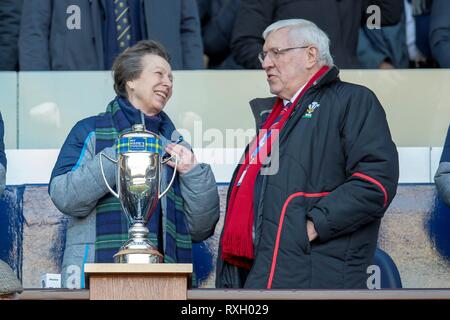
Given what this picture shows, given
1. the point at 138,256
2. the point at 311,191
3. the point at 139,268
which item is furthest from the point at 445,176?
the point at 139,268

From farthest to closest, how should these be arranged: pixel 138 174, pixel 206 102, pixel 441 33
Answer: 1. pixel 441 33
2. pixel 206 102
3. pixel 138 174

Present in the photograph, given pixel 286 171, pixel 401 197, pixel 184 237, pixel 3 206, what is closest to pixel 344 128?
pixel 286 171

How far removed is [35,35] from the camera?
7336mm

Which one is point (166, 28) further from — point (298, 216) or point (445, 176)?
A: point (298, 216)

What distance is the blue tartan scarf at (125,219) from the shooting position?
5.85 m

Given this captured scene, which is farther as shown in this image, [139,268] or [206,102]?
[206,102]

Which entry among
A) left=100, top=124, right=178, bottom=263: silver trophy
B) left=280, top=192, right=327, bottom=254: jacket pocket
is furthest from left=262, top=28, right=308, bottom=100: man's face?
left=100, top=124, right=178, bottom=263: silver trophy

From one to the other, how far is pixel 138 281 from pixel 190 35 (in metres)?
2.98

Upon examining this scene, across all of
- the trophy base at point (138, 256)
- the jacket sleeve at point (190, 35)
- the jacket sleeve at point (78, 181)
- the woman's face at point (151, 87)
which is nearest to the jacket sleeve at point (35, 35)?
the jacket sleeve at point (190, 35)

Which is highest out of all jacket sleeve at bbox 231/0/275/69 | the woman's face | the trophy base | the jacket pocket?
jacket sleeve at bbox 231/0/275/69

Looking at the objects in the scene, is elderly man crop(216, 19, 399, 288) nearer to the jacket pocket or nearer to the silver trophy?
the jacket pocket

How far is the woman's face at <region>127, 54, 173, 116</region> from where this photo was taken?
618 centimetres

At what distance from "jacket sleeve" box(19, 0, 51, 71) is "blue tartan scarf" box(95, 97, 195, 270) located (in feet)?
4.44

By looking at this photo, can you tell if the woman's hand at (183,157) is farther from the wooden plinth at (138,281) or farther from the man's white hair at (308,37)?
the wooden plinth at (138,281)
